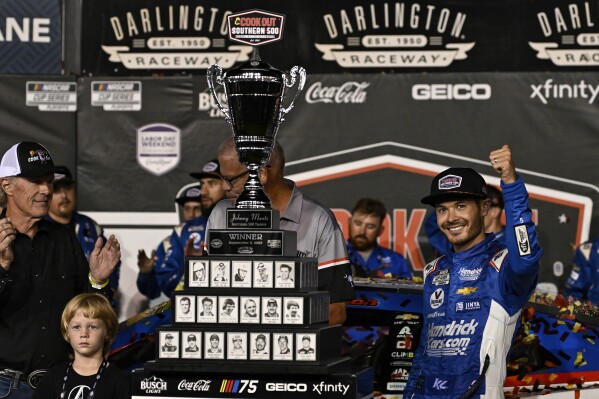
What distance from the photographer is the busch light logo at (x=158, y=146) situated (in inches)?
422

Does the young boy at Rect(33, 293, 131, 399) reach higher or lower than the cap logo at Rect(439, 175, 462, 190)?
lower

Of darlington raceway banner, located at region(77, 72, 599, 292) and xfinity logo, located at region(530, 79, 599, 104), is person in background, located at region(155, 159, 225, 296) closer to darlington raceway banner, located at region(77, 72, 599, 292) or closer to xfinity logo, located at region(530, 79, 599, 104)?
darlington raceway banner, located at region(77, 72, 599, 292)

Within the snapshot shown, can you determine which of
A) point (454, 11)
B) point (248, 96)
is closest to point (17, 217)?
point (248, 96)

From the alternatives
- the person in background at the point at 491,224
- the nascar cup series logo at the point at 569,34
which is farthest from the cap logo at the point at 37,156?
the nascar cup series logo at the point at 569,34

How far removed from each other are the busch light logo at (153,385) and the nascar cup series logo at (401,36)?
6075mm

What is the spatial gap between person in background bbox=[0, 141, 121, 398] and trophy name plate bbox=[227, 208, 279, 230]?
1133 mm

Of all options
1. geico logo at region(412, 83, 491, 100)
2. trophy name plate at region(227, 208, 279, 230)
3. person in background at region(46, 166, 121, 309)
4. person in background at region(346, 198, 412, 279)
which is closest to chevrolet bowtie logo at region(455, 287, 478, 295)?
trophy name plate at region(227, 208, 279, 230)

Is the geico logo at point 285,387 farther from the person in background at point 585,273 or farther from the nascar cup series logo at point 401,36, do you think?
the nascar cup series logo at point 401,36

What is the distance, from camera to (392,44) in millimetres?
10430

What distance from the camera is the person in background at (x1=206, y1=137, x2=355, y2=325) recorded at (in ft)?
18.3

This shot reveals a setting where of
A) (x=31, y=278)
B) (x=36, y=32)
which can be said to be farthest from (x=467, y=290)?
(x=36, y=32)

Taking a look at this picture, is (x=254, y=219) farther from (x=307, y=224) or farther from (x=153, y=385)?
(x=153, y=385)

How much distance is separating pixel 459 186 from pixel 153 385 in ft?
5.75

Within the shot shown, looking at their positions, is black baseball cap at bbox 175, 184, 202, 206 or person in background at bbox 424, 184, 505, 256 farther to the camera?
black baseball cap at bbox 175, 184, 202, 206
